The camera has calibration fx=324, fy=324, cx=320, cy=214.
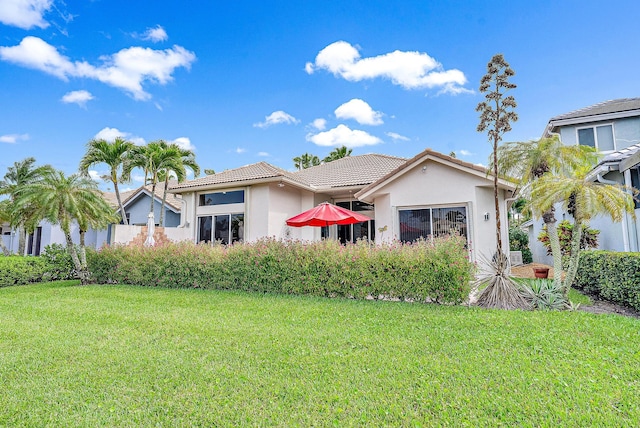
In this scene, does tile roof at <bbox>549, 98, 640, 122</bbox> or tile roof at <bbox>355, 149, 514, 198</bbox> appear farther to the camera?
tile roof at <bbox>549, 98, 640, 122</bbox>

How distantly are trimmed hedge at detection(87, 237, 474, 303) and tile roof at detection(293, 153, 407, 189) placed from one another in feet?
24.9

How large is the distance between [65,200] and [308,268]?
9239 millimetres

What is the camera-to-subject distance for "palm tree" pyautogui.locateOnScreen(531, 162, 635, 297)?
6.90 meters

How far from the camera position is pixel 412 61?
19.3m

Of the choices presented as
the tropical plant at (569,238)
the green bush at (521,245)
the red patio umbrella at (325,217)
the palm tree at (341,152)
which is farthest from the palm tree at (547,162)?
the palm tree at (341,152)

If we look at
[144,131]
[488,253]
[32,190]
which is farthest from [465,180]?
[144,131]

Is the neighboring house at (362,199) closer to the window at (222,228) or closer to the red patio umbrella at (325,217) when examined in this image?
the window at (222,228)

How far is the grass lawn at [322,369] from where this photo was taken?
10.3 ft

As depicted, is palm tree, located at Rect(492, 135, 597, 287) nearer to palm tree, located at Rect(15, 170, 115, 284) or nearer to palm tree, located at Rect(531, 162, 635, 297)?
palm tree, located at Rect(531, 162, 635, 297)

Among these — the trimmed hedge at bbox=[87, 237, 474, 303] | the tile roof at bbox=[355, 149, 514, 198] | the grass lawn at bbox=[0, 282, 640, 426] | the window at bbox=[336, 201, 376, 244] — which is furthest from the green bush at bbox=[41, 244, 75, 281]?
the tile roof at bbox=[355, 149, 514, 198]

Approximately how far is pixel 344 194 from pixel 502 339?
42.5 ft

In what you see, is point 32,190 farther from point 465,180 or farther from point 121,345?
point 465,180

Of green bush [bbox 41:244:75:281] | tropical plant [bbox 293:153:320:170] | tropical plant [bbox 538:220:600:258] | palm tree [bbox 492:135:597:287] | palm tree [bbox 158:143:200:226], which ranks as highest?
tropical plant [bbox 293:153:320:170]

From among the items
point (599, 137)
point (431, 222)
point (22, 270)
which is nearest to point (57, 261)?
point (22, 270)
